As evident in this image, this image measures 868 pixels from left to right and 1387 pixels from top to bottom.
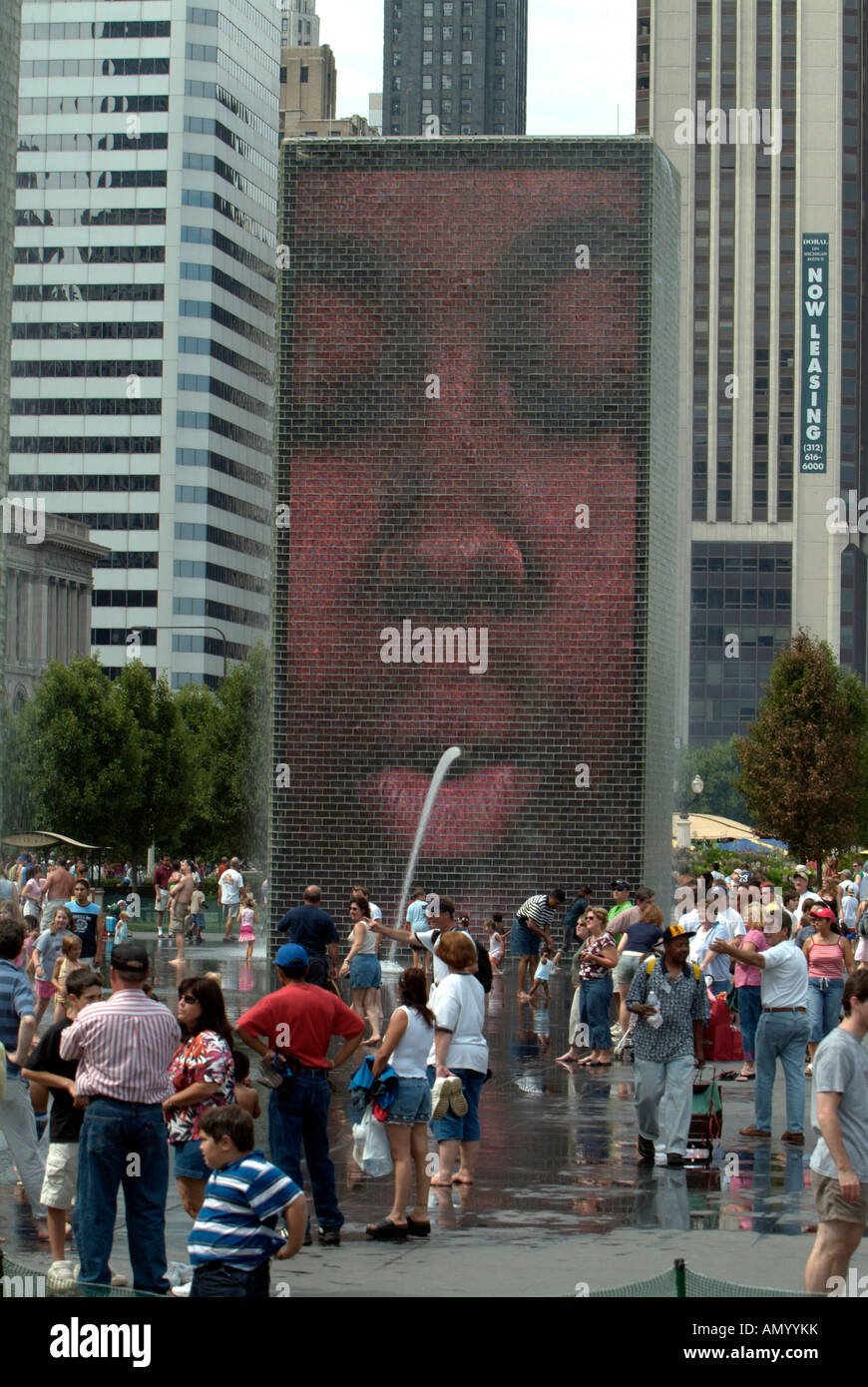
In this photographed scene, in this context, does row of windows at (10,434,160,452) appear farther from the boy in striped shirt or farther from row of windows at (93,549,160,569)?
the boy in striped shirt

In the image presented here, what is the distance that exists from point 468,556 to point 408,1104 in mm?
25697

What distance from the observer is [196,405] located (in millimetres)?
117625

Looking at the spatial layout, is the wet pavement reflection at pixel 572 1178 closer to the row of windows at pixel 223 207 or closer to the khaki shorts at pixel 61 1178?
the khaki shorts at pixel 61 1178

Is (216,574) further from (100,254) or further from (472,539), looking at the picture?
(472,539)

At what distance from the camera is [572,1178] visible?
1363 centimetres

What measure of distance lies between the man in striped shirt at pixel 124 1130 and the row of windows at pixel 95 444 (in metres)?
110

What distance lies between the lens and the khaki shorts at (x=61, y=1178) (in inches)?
412

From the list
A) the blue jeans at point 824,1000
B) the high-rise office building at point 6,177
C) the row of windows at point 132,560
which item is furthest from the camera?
the row of windows at point 132,560

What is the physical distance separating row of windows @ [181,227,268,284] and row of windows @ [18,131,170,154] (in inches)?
211

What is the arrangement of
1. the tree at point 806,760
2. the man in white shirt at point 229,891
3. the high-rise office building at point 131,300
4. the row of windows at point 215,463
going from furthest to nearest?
the row of windows at point 215,463 < the high-rise office building at point 131,300 < the tree at point 806,760 < the man in white shirt at point 229,891

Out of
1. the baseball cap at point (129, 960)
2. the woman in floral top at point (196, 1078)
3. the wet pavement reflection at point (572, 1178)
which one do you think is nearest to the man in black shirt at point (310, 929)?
the wet pavement reflection at point (572, 1178)
